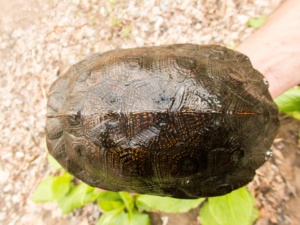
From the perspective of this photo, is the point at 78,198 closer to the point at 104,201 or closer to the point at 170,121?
the point at 104,201

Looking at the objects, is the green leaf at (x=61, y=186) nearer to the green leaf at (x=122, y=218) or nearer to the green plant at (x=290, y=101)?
the green leaf at (x=122, y=218)

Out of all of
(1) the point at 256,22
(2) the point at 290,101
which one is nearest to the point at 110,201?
(2) the point at 290,101

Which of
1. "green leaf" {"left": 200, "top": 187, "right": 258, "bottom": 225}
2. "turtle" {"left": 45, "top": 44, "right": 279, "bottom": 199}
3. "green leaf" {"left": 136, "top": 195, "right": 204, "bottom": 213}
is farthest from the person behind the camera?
"green leaf" {"left": 136, "top": 195, "right": 204, "bottom": 213}

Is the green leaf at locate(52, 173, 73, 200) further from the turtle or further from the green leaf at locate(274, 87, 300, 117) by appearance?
the green leaf at locate(274, 87, 300, 117)

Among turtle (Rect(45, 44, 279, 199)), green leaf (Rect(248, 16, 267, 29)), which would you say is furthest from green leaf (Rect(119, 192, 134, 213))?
green leaf (Rect(248, 16, 267, 29))

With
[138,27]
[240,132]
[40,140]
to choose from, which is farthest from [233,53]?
[40,140]

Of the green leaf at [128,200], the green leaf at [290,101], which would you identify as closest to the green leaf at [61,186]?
the green leaf at [128,200]
